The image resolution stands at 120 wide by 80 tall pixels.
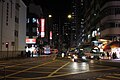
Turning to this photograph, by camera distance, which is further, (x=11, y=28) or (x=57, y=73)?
(x=11, y=28)

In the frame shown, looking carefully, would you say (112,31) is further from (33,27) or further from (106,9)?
(33,27)

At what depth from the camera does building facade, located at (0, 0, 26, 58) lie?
2410 inches

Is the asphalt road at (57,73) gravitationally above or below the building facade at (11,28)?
below

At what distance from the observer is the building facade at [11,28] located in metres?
61.2

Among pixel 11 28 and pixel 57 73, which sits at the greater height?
pixel 11 28

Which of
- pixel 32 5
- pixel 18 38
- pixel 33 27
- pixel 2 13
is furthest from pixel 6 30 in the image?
pixel 32 5

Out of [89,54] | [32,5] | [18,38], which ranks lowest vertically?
[89,54]

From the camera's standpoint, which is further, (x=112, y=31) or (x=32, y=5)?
(x=32, y=5)

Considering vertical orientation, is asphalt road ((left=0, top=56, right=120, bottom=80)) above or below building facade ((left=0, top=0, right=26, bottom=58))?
below

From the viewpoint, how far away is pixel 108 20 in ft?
217

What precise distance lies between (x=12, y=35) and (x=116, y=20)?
999 inches

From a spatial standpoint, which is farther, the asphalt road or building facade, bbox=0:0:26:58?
building facade, bbox=0:0:26:58

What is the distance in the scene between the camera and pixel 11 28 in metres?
70.0

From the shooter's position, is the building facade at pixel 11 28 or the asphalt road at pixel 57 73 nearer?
the asphalt road at pixel 57 73
